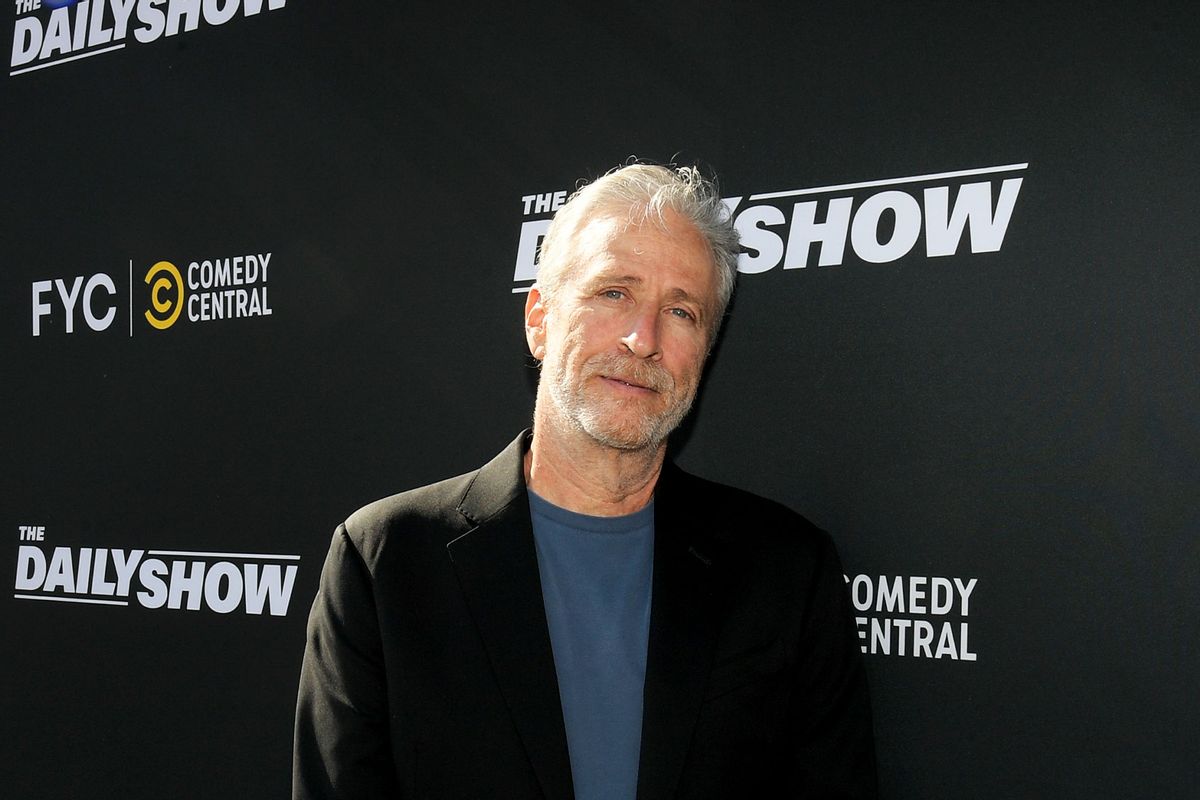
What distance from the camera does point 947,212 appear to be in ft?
5.58

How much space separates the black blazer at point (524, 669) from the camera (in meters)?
1.48

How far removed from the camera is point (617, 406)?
1.53 meters

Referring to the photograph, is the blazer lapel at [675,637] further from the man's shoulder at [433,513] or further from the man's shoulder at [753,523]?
the man's shoulder at [433,513]

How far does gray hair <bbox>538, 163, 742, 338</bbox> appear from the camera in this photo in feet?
5.24

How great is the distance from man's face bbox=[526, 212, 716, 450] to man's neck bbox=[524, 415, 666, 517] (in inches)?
1.2

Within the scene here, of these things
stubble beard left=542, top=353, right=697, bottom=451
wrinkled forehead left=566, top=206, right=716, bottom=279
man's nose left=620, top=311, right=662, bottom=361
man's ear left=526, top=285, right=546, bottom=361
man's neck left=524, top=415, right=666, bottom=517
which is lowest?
man's neck left=524, top=415, right=666, bottom=517

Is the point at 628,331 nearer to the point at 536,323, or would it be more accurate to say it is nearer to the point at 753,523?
A: the point at 536,323

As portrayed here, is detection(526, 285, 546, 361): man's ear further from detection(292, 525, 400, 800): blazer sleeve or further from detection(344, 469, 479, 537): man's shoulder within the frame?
detection(292, 525, 400, 800): blazer sleeve

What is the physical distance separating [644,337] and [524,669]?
45cm

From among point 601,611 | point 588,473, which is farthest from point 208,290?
point 601,611

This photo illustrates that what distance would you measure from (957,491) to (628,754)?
605 millimetres

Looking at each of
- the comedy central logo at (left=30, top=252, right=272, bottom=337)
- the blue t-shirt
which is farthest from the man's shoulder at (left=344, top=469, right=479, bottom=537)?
the comedy central logo at (left=30, top=252, right=272, bottom=337)

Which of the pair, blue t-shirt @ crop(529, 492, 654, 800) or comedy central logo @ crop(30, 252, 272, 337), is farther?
comedy central logo @ crop(30, 252, 272, 337)

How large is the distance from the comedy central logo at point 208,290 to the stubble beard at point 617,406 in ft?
3.09
